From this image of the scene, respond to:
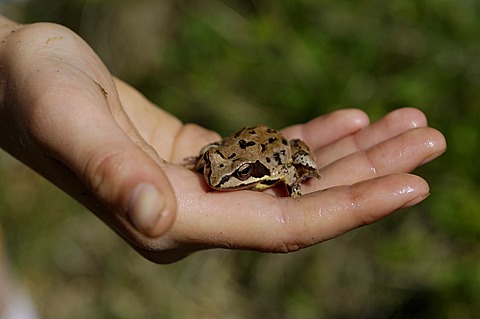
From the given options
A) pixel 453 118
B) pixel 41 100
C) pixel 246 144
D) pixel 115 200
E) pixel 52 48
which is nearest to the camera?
pixel 115 200

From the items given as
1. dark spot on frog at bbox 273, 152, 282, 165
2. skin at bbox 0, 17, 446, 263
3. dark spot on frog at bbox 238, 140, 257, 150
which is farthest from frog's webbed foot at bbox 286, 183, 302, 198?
dark spot on frog at bbox 238, 140, 257, 150

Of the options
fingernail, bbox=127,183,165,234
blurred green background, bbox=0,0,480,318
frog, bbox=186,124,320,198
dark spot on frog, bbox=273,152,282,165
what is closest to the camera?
fingernail, bbox=127,183,165,234

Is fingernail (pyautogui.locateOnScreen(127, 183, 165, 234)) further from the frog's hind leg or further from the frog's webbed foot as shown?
the frog's hind leg

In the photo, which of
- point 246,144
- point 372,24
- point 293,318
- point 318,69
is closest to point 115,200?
point 246,144

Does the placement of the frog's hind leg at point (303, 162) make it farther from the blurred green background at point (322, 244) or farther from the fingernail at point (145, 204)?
the fingernail at point (145, 204)

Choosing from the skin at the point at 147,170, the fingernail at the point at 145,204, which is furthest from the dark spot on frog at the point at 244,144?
the fingernail at the point at 145,204

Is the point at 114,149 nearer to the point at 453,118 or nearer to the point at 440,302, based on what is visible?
the point at 440,302

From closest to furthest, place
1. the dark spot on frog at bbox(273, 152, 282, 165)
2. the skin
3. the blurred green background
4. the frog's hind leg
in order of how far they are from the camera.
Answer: the skin, the frog's hind leg, the dark spot on frog at bbox(273, 152, 282, 165), the blurred green background

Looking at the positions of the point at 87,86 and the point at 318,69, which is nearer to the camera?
the point at 87,86

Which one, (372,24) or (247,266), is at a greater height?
(372,24)
